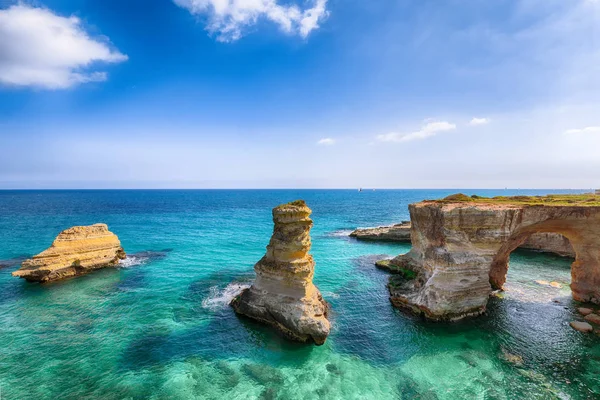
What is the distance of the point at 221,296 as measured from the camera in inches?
1077

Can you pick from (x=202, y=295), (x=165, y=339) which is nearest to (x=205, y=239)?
(x=202, y=295)

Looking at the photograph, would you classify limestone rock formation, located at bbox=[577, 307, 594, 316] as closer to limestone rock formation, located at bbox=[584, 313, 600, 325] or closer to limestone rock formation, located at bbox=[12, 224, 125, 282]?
limestone rock formation, located at bbox=[584, 313, 600, 325]

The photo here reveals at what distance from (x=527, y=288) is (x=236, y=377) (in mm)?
30139

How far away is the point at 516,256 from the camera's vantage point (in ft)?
134

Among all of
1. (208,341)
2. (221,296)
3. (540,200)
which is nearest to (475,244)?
(540,200)

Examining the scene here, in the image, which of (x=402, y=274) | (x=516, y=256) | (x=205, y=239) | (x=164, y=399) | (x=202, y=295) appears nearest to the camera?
(x=164, y=399)

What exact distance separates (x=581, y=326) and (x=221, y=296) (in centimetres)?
2976

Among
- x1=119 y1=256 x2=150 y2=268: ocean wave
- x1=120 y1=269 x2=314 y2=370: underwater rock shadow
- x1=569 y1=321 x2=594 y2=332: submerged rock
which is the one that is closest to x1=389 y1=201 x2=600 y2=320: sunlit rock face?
x1=569 y1=321 x2=594 y2=332: submerged rock

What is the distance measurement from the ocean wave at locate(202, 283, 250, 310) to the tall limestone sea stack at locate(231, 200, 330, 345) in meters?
3.15

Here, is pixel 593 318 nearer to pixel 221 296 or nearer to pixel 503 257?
pixel 503 257

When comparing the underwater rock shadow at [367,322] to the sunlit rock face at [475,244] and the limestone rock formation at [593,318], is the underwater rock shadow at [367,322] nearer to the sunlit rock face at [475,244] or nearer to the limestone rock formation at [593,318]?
the sunlit rock face at [475,244]

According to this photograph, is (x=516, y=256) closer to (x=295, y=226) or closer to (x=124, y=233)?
(x=295, y=226)

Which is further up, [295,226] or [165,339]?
[295,226]

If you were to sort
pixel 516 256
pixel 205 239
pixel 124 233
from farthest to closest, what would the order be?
1. pixel 124 233
2. pixel 205 239
3. pixel 516 256
